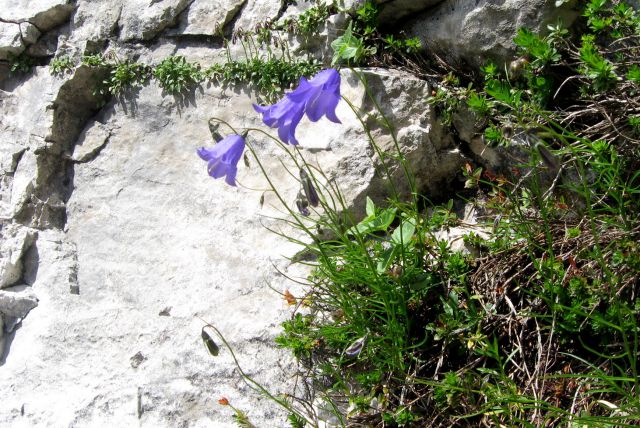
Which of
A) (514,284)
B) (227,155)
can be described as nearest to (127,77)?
(227,155)

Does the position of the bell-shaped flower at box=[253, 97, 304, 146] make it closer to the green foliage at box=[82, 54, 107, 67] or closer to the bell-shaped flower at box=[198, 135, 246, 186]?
the bell-shaped flower at box=[198, 135, 246, 186]

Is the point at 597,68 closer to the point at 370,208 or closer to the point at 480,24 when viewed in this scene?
the point at 480,24

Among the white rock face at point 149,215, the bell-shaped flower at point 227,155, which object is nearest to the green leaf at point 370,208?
the white rock face at point 149,215

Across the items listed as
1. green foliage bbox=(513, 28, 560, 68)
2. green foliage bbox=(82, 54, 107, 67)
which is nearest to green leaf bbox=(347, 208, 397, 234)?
green foliage bbox=(513, 28, 560, 68)

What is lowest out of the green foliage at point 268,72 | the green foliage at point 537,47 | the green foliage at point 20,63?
the green foliage at point 537,47

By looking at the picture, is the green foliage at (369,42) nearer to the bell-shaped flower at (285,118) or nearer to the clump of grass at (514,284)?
the clump of grass at (514,284)

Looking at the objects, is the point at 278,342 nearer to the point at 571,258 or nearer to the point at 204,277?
the point at 204,277
